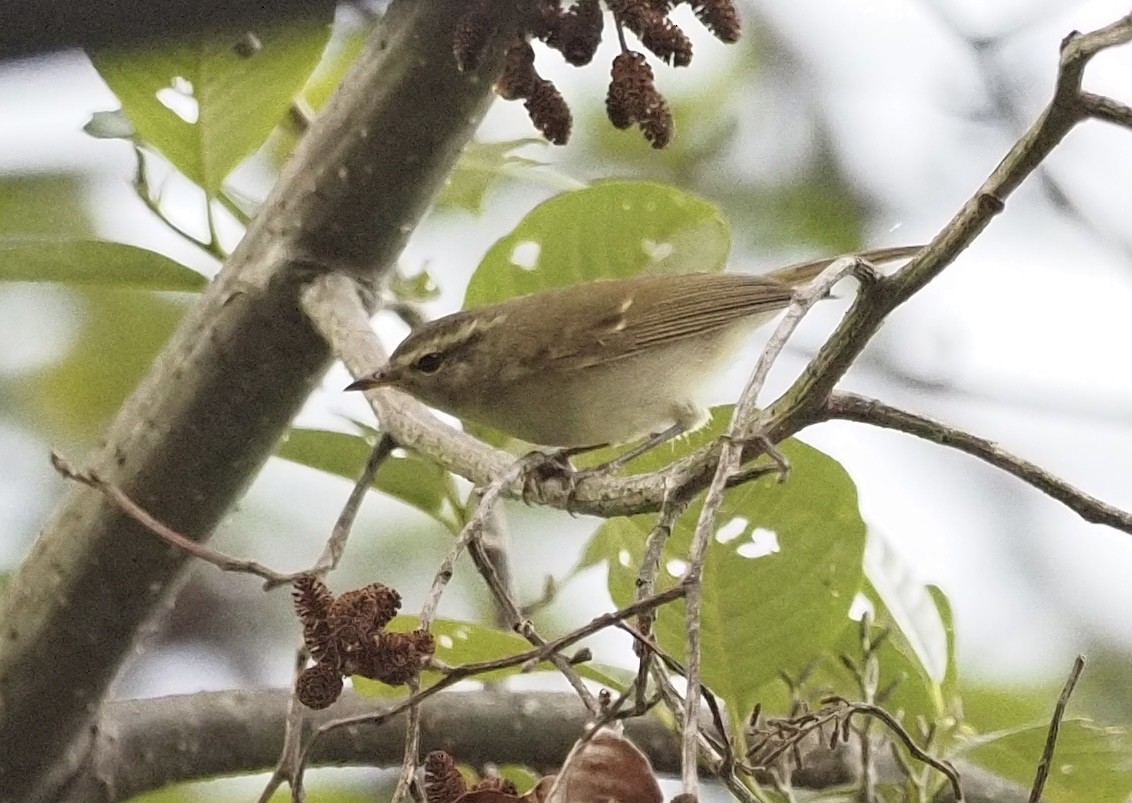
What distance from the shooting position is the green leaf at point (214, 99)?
2336 mm

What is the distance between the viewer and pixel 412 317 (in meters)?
2.59

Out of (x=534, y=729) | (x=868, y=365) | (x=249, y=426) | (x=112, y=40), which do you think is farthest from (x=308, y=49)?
(x=868, y=365)

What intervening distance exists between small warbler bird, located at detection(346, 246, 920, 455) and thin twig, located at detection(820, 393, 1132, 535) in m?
1.29

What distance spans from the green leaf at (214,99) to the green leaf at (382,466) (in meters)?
0.47

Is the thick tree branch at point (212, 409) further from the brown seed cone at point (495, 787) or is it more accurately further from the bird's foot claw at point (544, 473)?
the brown seed cone at point (495, 787)

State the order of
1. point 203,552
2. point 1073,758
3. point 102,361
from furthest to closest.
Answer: point 102,361
point 1073,758
point 203,552

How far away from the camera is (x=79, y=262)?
234cm

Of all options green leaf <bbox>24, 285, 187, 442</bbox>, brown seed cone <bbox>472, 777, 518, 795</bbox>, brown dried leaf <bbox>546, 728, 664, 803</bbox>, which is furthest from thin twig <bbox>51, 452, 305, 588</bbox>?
green leaf <bbox>24, 285, 187, 442</bbox>

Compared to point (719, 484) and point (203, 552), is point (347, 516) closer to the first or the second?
point (203, 552)

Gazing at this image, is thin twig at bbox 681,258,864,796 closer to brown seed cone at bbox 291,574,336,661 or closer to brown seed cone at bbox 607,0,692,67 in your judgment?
brown seed cone at bbox 291,574,336,661

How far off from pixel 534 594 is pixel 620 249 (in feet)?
4.73

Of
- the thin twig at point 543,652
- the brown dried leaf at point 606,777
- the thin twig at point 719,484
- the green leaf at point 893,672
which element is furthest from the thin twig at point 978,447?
the green leaf at point 893,672

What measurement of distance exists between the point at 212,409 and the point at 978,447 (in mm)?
1327

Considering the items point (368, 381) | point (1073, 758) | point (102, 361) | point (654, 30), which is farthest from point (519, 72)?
point (102, 361)
